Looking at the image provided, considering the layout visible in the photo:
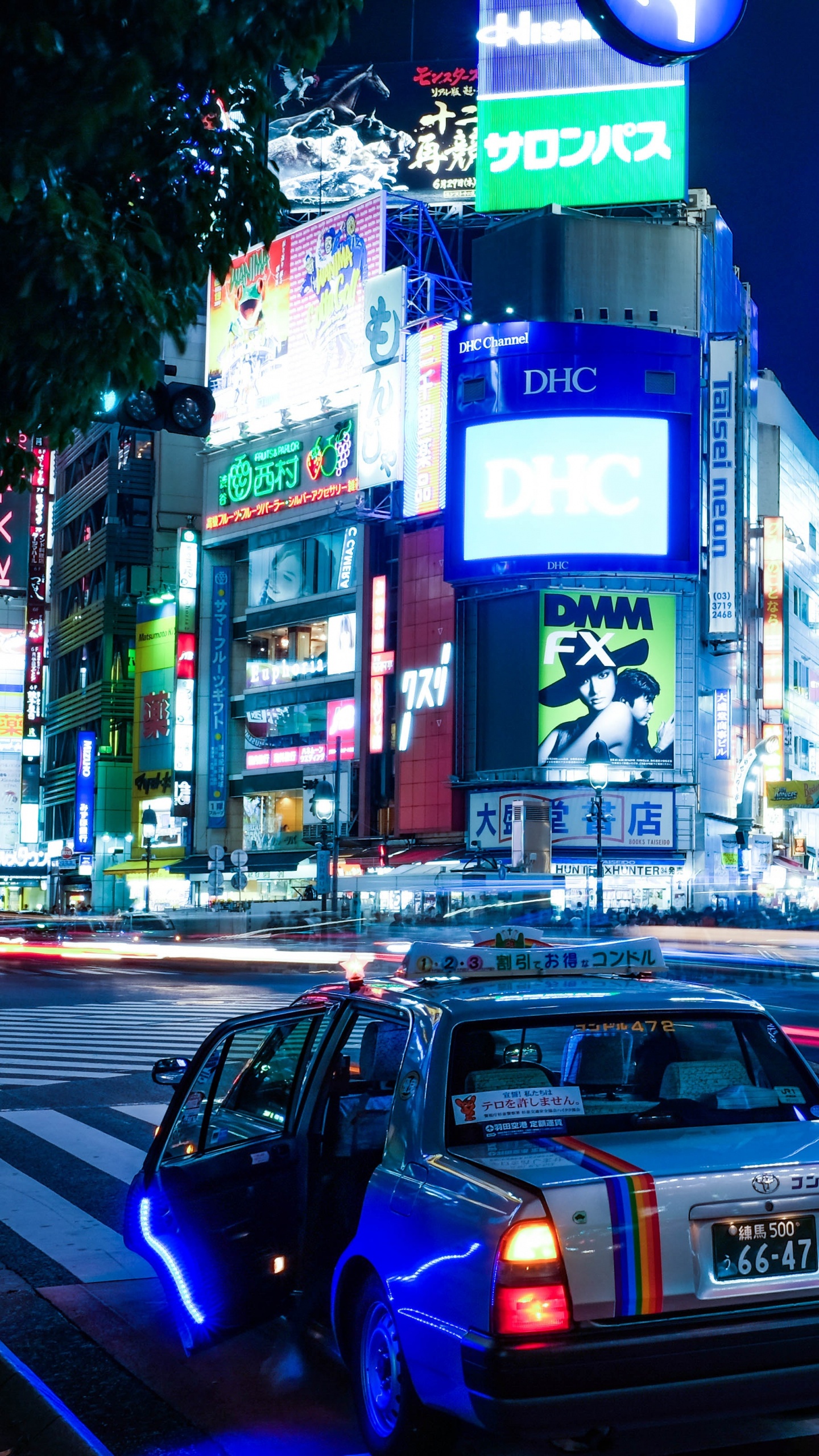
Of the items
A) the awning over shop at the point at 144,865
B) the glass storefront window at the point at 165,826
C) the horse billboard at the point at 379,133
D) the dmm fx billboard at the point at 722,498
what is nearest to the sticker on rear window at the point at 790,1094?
the dmm fx billboard at the point at 722,498

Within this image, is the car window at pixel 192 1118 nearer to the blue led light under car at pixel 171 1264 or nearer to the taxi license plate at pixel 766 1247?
the blue led light under car at pixel 171 1264

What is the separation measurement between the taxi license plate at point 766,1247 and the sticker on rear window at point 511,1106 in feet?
2.16

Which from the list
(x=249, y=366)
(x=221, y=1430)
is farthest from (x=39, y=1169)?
(x=249, y=366)

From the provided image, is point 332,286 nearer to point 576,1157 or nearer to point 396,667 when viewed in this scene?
point 396,667

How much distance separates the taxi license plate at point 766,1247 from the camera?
14.5ft

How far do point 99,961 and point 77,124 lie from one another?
115 feet

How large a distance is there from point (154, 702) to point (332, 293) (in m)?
24.8

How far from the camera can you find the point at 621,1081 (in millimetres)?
5406

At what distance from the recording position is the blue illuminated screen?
192 feet

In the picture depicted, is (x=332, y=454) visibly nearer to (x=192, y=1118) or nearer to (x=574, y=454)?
(x=574, y=454)

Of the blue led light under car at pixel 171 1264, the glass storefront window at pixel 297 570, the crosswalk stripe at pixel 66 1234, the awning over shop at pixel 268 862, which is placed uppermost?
the glass storefront window at pixel 297 570

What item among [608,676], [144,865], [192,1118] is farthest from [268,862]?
[192,1118]

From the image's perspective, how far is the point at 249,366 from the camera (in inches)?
2992

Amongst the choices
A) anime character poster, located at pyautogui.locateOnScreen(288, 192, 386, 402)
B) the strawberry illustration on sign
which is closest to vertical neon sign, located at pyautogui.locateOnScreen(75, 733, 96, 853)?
the strawberry illustration on sign
